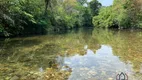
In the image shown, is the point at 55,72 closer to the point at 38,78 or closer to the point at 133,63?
the point at 38,78

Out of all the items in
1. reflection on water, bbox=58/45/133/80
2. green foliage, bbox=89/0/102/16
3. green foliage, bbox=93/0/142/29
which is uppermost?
green foliage, bbox=89/0/102/16

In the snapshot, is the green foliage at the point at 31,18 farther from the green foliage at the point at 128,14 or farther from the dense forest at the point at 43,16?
the green foliage at the point at 128,14

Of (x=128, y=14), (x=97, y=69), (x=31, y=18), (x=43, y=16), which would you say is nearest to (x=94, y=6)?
(x=128, y=14)

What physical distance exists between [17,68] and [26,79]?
1829 millimetres

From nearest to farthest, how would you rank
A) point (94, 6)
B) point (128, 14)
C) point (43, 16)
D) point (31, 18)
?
point (31, 18)
point (43, 16)
point (128, 14)
point (94, 6)

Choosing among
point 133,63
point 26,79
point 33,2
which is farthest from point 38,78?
point 33,2

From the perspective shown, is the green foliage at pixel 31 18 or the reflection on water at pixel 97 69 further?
the green foliage at pixel 31 18

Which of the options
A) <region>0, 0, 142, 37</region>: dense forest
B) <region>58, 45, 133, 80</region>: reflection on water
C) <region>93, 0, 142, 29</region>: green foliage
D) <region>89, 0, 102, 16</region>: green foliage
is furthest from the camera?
<region>89, 0, 102, 16</region>: green foliage

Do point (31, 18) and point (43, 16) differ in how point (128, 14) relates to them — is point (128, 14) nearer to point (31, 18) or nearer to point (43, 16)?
point (43, 16)

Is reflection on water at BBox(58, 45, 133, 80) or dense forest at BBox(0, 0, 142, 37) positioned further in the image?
dense forest at BBox(0, 0, 142, 37)

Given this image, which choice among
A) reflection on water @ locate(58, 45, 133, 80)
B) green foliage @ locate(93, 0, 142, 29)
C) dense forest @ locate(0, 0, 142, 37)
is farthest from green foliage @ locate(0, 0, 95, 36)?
green foliage @ locate(93, 0, 142, 29)

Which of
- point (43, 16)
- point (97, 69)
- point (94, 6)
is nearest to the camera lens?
point (97, 69)

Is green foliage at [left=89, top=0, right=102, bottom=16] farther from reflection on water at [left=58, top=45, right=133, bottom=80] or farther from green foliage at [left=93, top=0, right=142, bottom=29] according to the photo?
reflection on water at [left=58, top=45, right=133, bottom=80]

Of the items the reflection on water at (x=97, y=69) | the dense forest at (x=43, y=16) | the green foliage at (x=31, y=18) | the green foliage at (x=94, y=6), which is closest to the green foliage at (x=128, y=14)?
the dense forest at (x=43, y=16)
